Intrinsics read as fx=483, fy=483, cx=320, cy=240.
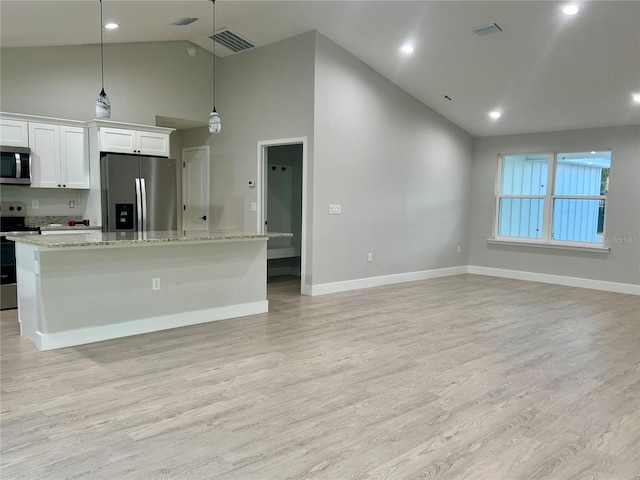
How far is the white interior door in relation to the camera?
7.76 m

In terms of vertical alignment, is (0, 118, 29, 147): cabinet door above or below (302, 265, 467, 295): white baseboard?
above

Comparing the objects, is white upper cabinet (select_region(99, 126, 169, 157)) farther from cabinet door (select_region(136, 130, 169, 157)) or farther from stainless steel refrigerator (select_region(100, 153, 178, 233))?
stainless steel refrigerator (select_region(100, 153, 178, 233))

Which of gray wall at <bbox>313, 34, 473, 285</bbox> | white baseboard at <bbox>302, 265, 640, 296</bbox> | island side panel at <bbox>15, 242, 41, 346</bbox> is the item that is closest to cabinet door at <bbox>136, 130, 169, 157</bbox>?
gray wall at <bbox>313, 34, 473, 285</bbox>

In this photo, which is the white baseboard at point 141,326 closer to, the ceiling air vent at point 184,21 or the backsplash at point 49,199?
the backsplash at point 49,199

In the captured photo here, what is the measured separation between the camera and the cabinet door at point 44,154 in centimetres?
564

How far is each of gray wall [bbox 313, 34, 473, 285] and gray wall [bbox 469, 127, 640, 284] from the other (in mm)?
336

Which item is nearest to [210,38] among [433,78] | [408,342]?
[433,78]

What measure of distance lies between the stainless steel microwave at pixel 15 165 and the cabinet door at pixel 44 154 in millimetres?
158

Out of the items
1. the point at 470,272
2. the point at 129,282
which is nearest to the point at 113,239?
the point at 129,282

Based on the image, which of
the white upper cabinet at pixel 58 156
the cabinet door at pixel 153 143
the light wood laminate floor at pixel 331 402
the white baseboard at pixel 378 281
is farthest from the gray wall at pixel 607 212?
the white upper cabinet at pixel 58 156

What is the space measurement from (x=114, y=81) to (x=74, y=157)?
1.25m

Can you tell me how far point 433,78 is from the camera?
6578 mm

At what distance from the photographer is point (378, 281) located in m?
7.07

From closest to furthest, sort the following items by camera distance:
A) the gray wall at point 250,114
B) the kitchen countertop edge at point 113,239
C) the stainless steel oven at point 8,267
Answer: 1. the kitchen countertop edge at point 113,239
2. the stainless steel oven at point 8,267
3. the gray wall at point 250,114
